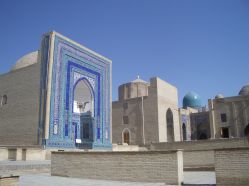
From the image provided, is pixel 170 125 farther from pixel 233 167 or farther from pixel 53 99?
pixel 233 167

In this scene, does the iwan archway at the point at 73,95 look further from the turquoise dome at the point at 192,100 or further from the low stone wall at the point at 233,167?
the turquoise dome at the point at 192,100

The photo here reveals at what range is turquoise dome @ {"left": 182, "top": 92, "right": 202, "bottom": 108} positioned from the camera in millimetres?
37469

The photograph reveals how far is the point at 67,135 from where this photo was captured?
1669cm

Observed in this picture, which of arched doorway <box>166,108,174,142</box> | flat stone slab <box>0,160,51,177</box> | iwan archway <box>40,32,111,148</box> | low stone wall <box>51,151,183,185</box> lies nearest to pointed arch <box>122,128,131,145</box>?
arched doorway <box>166,108,174,142</box>

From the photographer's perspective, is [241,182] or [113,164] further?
[113,164]

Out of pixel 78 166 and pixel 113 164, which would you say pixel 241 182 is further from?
pixel 78 166

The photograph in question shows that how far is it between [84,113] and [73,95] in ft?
7.05

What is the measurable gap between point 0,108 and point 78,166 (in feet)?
40.8

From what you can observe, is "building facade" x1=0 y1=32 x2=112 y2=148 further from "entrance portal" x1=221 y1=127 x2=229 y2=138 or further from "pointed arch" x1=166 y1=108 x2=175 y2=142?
"entrance portal" x1=221 y1=127 x2=229 y2=138

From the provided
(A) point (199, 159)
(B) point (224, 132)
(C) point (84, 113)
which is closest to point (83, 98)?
(C) point (84, 113)

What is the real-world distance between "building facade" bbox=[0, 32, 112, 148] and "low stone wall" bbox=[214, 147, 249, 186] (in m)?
10.9

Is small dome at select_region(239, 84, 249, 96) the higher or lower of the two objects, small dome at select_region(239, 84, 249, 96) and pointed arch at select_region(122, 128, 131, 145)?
the higher

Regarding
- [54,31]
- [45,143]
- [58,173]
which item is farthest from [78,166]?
[54,31]

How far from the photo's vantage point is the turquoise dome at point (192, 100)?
37.5 meters
